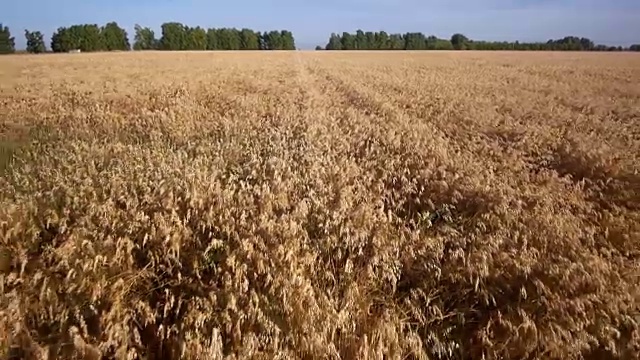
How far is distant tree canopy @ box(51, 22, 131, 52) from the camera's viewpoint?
8988 centimetres

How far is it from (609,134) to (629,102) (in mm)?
8057

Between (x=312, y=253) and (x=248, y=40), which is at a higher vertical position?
(x=248, y=40)

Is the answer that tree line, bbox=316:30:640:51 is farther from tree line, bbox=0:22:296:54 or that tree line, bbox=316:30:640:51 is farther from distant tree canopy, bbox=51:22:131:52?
distant tree canopy, bbox=51:22:131:52

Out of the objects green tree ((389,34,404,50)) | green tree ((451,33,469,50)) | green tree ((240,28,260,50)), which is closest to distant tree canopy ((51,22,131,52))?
green tree ((240,28,260,50))

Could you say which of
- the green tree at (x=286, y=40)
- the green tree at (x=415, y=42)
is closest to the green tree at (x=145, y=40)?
the green tree at (x=286, y=40)

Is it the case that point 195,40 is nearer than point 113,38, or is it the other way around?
point 113,38

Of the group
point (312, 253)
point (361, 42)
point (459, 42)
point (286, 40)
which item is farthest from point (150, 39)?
point (312, 253)

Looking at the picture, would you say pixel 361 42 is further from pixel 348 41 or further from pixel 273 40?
pixel 273 40

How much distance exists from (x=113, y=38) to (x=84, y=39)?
5.95 meters

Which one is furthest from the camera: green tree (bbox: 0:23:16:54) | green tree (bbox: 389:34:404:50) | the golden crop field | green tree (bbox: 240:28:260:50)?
green tree (bbox: 389:34:404:50)

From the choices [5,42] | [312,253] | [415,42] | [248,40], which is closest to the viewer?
[312,253]

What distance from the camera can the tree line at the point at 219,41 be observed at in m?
90.8

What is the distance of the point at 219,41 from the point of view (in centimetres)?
11075

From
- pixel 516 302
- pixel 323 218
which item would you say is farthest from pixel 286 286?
pixel 516 302
